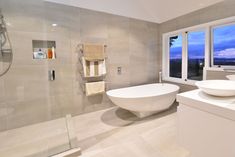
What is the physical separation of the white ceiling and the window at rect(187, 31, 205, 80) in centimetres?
58

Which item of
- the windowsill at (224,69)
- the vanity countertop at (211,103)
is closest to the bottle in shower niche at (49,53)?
the vanity countertop at (211,103)

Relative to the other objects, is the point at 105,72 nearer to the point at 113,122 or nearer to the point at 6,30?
the point at 113,122

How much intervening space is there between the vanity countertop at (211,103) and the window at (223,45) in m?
2.13

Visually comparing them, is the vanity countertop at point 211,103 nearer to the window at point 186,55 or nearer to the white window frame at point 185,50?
the white window frame at point 185,50

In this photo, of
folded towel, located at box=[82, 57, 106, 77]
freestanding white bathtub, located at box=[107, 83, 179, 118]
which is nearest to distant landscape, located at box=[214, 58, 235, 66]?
freestanding white bathtub, located at box=[107, 83, 179, 118]

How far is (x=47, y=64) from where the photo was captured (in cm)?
260

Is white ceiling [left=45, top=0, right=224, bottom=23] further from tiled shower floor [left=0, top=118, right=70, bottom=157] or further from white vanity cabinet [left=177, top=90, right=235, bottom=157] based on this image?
white vanity cabinet [left=177, top=90, right=235, bottom=157]

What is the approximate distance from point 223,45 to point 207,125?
8.13 feet

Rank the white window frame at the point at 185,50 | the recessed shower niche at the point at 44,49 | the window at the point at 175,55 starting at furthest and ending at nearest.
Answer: the window at the point at 175,55 < the white window frame at the point at 185,50 < the recessed shower niche at the point at 44,49

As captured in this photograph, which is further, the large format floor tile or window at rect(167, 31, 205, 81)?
window at rect(167, 31, 205, 81)

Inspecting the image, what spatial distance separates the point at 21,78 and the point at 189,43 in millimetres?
3650

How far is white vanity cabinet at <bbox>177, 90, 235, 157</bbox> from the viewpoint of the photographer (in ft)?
2.82

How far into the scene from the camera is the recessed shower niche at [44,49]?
2512 mm

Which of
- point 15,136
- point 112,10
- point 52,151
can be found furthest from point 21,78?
point 112,10
